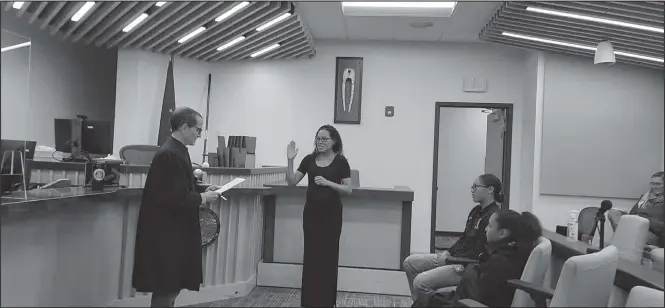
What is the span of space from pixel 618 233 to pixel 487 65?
194 inches

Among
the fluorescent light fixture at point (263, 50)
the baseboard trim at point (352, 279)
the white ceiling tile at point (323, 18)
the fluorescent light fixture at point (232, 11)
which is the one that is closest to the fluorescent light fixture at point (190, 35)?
the fluorescent light fixture at point (232, 11)

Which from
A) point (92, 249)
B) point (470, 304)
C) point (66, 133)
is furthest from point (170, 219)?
point (66, 133)

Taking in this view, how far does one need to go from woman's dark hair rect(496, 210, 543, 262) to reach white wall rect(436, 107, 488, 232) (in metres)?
Result: 5.61

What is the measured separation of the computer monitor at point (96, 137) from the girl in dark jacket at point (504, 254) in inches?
117

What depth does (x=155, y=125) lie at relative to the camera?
6.43 metres

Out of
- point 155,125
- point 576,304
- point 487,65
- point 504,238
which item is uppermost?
point 487,65

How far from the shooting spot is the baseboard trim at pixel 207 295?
3.10 meters

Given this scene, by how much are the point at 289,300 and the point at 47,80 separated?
7.51 ft

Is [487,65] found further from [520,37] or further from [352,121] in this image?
[352,121]

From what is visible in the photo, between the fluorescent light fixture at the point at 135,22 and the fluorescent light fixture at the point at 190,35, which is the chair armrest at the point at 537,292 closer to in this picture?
the fluorescent light fixture at the point at 135,22

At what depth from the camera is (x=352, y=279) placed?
13.4ft

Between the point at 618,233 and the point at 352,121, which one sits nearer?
the point at 618,233

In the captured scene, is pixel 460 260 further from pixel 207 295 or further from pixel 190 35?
pixel 190 35

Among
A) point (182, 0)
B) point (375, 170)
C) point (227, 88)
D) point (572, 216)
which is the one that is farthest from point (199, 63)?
point (572, 216)
